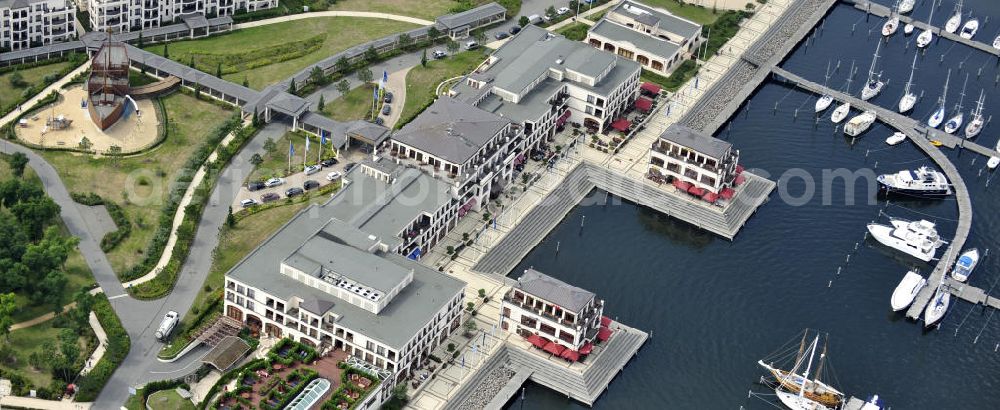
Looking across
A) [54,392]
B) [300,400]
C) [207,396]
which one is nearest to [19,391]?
[54,392]

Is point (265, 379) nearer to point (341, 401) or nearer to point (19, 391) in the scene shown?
point (341, 401)

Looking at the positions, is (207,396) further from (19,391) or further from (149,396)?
(19,391)

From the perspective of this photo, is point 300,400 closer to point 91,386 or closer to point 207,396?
point 207,396

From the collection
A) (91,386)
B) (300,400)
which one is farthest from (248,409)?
(91,386)

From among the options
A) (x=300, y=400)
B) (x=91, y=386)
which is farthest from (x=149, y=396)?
(x=300, y=400)
